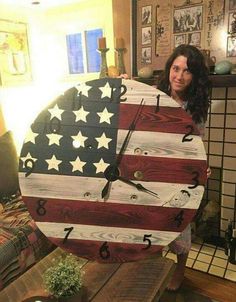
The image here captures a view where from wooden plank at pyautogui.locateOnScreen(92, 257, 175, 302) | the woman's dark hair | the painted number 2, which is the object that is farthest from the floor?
the painted number 2

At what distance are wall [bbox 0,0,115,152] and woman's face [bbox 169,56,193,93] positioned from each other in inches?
49.8

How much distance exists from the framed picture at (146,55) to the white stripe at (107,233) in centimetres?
149

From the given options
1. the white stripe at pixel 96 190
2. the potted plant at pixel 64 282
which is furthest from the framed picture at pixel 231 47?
the potted plant at pixel 64 282

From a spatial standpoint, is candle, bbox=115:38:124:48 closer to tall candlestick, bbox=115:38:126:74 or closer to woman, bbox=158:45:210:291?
tall candlestick, bbox=115:38:126:74

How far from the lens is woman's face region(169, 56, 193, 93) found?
1.42 metres

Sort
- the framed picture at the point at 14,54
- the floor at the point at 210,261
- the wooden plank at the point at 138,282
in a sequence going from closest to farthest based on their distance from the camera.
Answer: the wooden plank at the point at 138,282 < the floor at the point at 210,261 < the framed picture at the point at 14,54

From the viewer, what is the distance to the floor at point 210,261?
6.60 feet

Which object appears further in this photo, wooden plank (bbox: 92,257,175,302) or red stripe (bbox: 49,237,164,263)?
wooden plank (bbox: 92,257,175,302)

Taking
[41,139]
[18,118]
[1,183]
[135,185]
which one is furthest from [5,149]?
[135,185]

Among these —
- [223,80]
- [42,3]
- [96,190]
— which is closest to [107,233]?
[96,190]

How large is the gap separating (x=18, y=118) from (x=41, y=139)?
1883mm

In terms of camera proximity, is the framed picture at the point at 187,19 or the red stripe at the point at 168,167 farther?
Result: the framed picture at the point at 187,19

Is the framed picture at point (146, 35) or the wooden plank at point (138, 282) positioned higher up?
the framed picture at point (146, 35)

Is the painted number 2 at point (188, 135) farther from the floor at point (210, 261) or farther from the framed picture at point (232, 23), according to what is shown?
the floor at point (210, 261)
